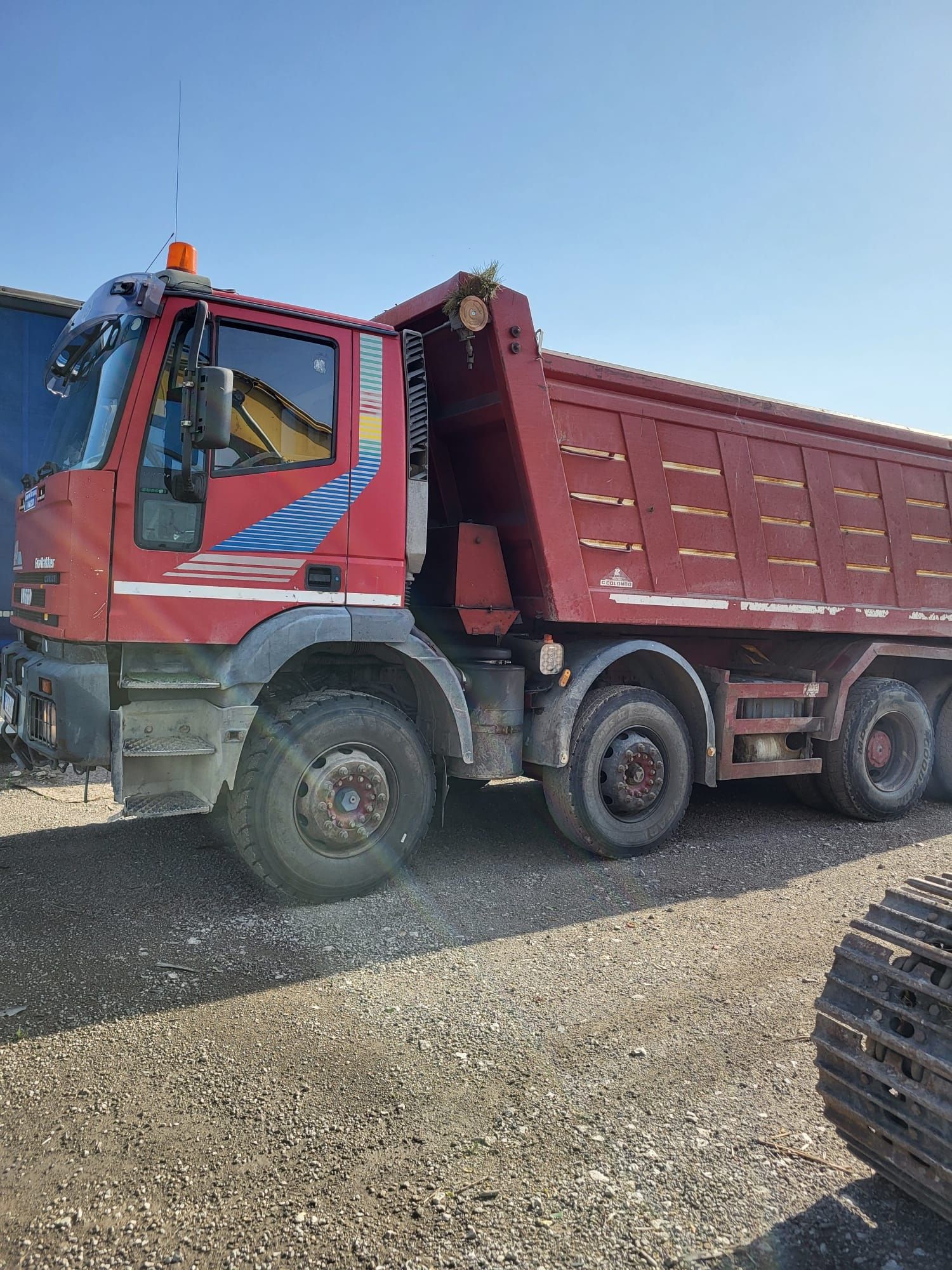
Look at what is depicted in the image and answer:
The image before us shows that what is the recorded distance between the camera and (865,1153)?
2.34 metres

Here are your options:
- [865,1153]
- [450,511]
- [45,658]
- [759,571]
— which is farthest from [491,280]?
[865,1153]

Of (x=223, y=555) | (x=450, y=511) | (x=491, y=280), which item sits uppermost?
(x=491, y=280)

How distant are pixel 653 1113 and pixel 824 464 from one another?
16.8ft

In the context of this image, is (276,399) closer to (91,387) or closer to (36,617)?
(91,387)

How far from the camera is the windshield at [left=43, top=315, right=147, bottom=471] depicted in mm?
4203

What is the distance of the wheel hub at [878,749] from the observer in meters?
6.96

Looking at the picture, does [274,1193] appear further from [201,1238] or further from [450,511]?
[450,511]

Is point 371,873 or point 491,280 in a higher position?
point 491,280

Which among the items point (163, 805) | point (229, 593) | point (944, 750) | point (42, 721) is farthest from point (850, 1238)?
point (944, 750)

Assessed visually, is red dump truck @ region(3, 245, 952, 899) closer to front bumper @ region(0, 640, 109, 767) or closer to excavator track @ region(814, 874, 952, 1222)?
front bumper @ region(0, 640, 109, 767)

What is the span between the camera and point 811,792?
7.05 meters

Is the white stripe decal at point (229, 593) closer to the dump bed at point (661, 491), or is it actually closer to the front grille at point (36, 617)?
the front grille at point (36, 617)

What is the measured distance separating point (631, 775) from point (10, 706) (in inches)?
143

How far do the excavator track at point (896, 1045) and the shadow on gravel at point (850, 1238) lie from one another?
0.15 meters
